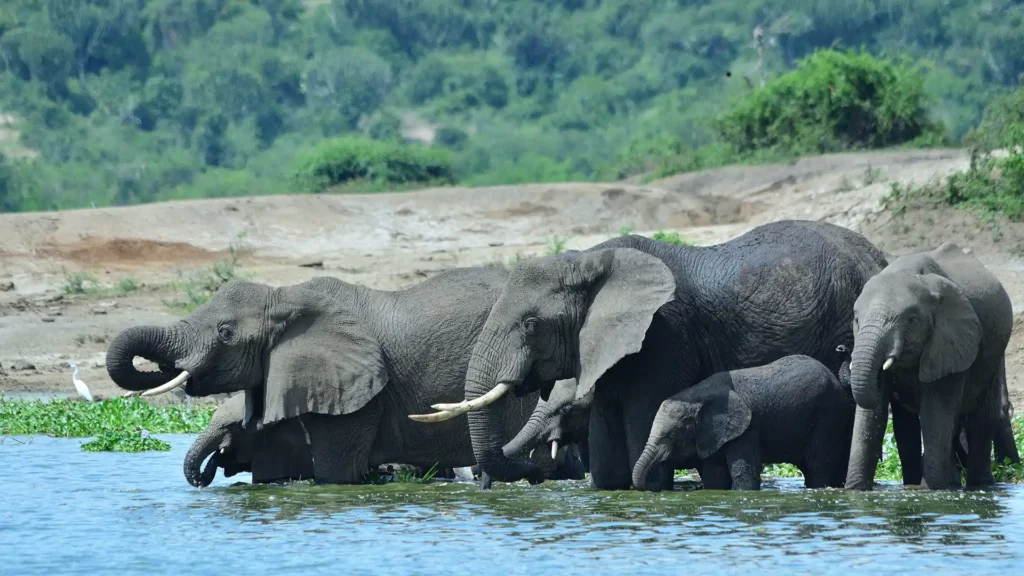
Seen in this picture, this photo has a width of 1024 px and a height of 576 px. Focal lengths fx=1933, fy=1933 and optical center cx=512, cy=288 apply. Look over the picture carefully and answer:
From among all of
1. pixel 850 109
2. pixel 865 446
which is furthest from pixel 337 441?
pixel 850 109

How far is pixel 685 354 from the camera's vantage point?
1159 cm

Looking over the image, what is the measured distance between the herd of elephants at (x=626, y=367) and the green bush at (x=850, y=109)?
73.5 feet

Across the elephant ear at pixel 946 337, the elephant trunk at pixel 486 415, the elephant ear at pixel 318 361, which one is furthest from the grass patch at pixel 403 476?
the elephant ear at pixel 946 337

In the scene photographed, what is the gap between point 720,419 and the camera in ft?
36.8

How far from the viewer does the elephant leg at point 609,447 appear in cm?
1178

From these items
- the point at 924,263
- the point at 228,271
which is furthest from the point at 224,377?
the point at 228,271

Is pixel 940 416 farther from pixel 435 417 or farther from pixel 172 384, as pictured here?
pixel 172 384

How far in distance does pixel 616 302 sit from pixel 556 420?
114cm

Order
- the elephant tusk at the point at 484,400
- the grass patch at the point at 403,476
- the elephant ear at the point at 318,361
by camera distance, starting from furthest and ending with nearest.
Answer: the grass patch at the point at 403,476, the elephant ear at the point at 318,361, the elephant tusk at the point at 484,400

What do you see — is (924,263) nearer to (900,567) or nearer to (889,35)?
(900,567)

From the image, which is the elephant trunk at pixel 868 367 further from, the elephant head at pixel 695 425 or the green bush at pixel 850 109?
the green bush at pixel 850 109

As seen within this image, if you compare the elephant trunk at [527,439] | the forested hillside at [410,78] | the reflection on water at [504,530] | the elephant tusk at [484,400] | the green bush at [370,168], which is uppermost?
the forested hillside at [410,78]

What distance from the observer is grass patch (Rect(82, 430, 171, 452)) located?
15266 millimetres

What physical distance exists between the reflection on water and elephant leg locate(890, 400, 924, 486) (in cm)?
17
